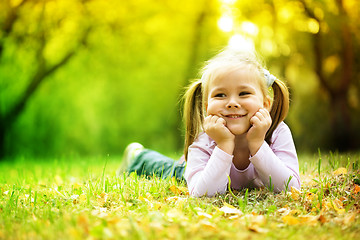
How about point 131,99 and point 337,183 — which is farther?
point 131,99

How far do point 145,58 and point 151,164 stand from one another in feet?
28.4

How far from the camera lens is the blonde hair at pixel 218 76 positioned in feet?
9.12

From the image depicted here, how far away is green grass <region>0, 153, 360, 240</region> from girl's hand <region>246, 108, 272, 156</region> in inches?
14.6

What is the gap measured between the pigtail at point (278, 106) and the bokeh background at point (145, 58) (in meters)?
6.37

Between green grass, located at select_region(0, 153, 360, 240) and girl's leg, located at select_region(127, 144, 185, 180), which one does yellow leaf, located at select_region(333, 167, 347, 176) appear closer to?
green grass, located at select_region(0, 153, 360, 240)

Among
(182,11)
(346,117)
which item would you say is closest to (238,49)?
(346,117)

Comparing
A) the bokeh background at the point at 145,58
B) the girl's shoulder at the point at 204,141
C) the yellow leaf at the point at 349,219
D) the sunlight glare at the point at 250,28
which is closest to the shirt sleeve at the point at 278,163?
the girl's shoulder at the point at 204,141

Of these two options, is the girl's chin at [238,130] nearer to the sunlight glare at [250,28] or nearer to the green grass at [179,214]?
the green grass at [179,214]

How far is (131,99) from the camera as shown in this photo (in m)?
13.3

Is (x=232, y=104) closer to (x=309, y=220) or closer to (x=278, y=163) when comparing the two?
(x=278, y=163)

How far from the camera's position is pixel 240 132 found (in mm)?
2676

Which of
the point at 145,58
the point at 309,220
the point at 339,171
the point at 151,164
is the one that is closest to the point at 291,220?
the point at 309,220

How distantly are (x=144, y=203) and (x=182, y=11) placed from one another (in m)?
10.3

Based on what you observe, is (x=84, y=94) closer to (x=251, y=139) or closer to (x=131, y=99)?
(x=131, y=99)
